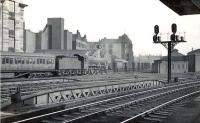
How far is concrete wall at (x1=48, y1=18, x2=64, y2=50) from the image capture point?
8494 centimetres

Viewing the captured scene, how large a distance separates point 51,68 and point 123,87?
59.2 feet

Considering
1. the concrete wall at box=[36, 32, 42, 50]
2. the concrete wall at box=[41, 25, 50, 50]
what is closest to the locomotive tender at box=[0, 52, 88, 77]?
the concrete wall at box=[41, 25, 50, 50]

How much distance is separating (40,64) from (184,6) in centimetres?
3007

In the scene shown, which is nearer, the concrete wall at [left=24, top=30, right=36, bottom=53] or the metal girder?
the metal girder

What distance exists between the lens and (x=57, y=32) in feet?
280

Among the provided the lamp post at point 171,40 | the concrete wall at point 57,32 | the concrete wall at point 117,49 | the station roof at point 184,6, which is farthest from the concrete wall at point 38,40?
the station roof at point 184,6

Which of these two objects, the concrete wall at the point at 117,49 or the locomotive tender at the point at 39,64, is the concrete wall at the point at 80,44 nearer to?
the concrete wall at the point at 117,49

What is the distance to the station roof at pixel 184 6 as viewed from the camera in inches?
408

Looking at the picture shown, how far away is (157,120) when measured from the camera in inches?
457

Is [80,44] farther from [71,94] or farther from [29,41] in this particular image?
A: [71,94]

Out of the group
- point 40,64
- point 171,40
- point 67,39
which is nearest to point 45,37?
point 67,39

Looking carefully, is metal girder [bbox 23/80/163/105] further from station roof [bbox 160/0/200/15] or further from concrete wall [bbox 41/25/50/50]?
concrete wall [bbox 41/25/50/50]

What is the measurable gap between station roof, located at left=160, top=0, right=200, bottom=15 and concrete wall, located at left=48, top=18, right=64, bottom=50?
74.2 meters

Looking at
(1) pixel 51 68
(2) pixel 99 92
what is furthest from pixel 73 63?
(2) pixel 99 92
